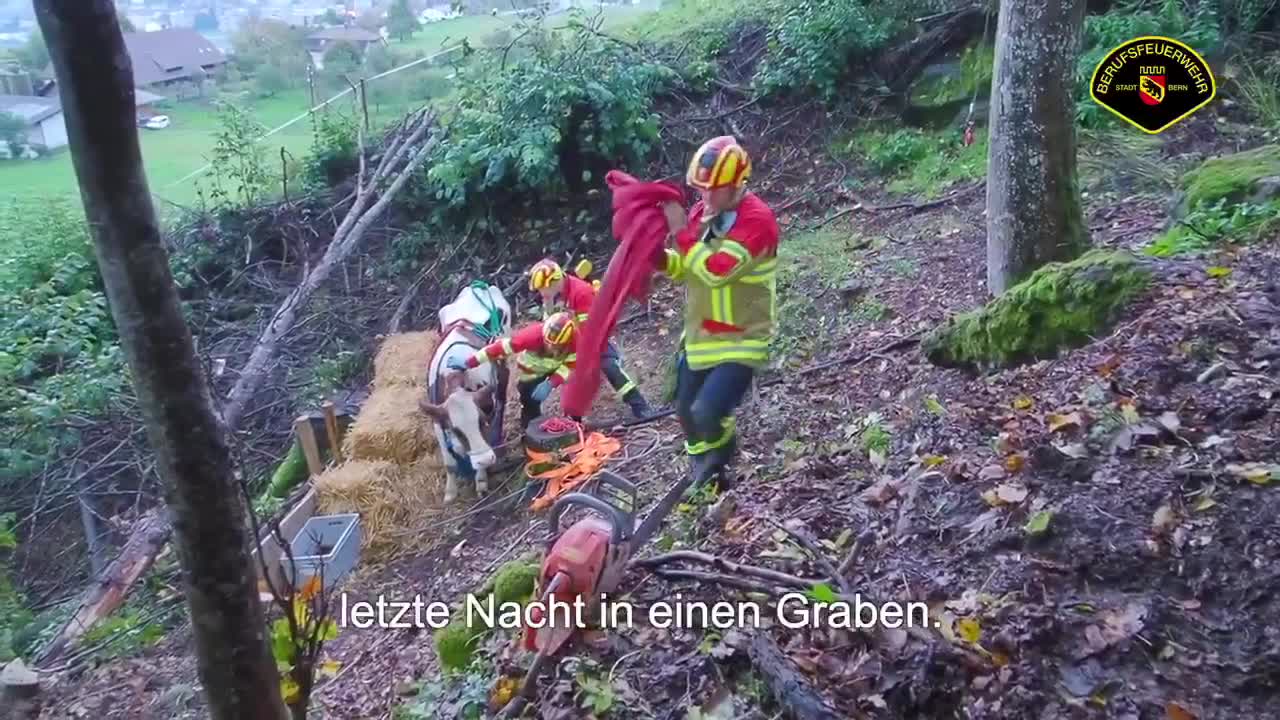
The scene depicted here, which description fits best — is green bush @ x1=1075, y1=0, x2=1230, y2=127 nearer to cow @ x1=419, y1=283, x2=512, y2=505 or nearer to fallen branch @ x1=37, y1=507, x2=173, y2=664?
cow @ x1=419, y1=283, x2=512, y2=505

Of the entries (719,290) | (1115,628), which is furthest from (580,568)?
(1115,628)

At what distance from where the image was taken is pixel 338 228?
1068 centimetres

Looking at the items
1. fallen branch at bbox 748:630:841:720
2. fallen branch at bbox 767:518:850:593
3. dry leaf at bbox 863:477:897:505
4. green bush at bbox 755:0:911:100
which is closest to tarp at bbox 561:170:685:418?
fallen branch at bbox 767:518:850:593

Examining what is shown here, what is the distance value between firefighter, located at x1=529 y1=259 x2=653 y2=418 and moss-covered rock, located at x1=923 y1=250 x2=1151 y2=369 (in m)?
2.53

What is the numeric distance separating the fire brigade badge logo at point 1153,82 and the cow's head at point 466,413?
16.2ft

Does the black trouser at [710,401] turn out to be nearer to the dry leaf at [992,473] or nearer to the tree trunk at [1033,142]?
the dry leaf at [992,473]

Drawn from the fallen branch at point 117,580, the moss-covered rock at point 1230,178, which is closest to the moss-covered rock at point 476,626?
the fallen branch at point 117,580

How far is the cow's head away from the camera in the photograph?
6.37 metres

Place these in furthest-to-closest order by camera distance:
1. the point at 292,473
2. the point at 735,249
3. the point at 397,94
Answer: the point at 397,94
the point at 292,473
the point at 735,249

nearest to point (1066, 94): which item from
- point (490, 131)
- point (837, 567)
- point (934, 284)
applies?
point (934, 284)

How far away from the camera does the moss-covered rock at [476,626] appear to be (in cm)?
379

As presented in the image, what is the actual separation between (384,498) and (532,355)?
4.80 ft

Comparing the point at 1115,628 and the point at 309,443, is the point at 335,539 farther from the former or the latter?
the point at 1115,628

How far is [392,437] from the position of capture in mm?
6957
